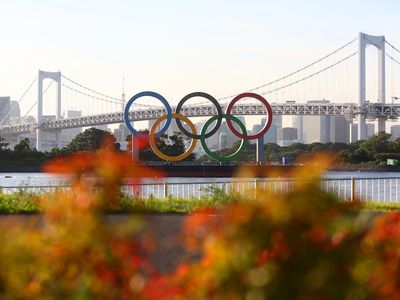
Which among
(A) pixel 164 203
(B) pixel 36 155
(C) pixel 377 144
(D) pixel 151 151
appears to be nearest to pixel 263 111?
(C) pixel 377 144

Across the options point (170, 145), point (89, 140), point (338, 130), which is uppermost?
point (338, 130)

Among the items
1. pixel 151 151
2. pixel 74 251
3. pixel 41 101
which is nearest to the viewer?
pixel 74 251

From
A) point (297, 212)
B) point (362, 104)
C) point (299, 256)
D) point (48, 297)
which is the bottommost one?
point (48, 297)

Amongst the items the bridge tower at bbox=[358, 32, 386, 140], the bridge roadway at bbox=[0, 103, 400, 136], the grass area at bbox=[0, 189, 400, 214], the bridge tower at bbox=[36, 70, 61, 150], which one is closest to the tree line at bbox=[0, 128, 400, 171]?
the bridge roadway at bbox=[0, 103, 400, 136]

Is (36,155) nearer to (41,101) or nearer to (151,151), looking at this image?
(151,151)

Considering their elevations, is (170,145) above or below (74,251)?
above

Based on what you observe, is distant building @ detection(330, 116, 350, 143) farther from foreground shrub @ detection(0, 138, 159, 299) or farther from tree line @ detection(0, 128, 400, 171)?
foreground shrub @ detection(0, 138, 159, 299)

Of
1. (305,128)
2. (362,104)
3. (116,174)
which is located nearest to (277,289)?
(116,174)

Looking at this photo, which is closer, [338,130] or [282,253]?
[282,253]

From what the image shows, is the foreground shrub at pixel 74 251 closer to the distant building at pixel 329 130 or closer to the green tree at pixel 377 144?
the green tree at pixel 377 144

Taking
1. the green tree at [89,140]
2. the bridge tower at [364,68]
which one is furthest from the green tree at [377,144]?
the green tree at [89,140]

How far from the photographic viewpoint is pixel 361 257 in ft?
7.59

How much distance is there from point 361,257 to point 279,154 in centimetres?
6864

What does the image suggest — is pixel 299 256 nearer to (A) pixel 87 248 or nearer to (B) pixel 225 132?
(A) pixel 87 248
